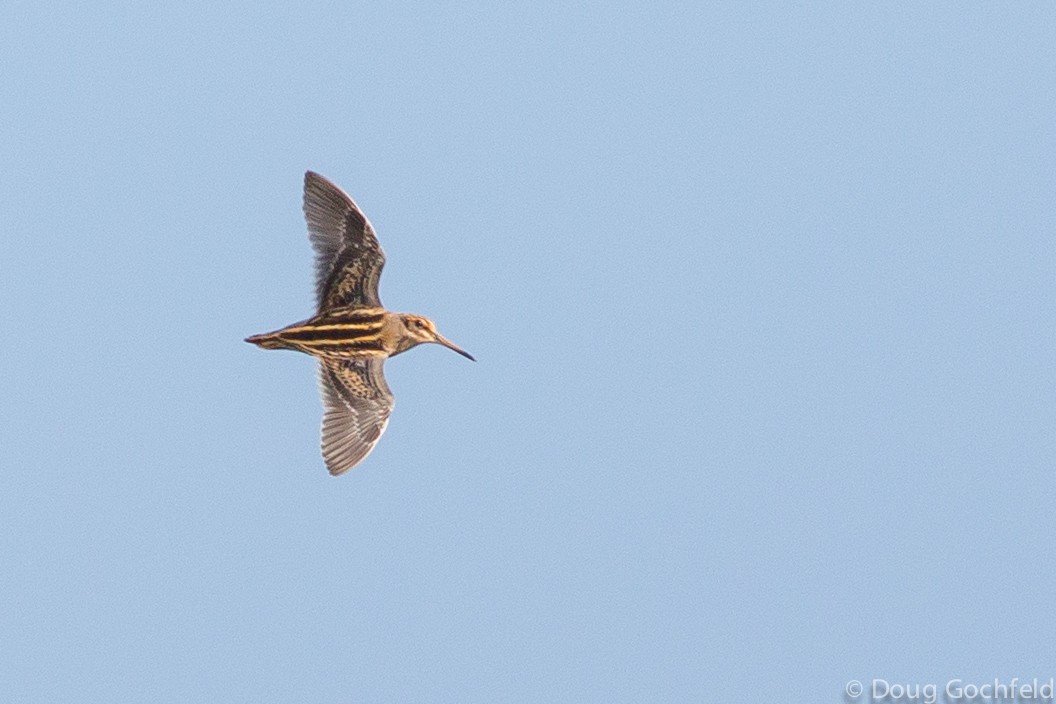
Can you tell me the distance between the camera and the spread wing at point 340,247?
19938 mm

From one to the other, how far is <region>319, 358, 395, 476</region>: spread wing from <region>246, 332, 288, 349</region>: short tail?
2.56 feet

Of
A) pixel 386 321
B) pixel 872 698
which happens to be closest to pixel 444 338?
pixel 386 321

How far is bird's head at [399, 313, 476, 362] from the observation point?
20.6m

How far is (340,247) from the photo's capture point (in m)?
20.2

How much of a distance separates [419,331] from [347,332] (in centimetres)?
81

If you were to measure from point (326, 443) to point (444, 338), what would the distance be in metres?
1.54

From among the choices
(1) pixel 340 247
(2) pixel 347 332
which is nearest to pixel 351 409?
(2) pixel 347 332

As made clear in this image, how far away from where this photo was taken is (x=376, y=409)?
20984 millimetres

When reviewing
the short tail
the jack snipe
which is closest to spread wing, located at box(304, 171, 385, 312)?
the jack snipe

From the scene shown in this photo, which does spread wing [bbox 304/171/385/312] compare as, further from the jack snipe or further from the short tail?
the short tail

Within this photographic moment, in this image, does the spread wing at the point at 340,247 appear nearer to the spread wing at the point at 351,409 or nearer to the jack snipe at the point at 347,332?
the jack snipe at the point at 347,332

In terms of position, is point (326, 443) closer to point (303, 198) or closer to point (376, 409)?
point (376, 409)

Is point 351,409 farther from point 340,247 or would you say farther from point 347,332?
point 340,247

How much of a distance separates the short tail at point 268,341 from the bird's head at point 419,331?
3.89 feet
